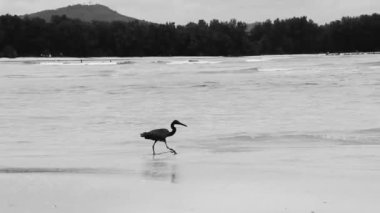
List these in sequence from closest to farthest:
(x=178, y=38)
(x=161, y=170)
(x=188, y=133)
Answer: (x=161, y=170)
(x=188, y=133)
(x=178, y=38)

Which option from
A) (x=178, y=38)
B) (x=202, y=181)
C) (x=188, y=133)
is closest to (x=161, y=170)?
(x=202, y=181)

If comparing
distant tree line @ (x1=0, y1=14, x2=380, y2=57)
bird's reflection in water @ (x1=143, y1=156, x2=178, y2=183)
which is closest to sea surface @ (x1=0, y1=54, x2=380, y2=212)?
bird's reflection in water @ (x1=143, y1=156, x2=178, y2=183)

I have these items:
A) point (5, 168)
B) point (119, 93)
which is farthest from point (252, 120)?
point (119, 93)

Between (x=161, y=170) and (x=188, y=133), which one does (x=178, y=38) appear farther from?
(x=161, y=170)

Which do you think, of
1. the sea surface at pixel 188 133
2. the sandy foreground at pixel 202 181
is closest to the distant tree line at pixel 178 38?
the sea surface at pixel 188 133

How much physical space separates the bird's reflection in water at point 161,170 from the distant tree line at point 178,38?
131 metres

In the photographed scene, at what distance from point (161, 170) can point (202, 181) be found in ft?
5.03

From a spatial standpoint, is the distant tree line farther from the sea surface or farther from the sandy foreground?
the sandy foreground

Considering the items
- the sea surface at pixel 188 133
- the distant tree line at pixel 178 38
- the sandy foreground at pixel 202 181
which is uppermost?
the sandy foreground at pixel 202 181

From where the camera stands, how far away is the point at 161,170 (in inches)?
470

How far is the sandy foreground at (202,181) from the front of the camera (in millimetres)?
8688

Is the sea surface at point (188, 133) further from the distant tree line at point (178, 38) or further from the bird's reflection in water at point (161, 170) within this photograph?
the distant tree line at point (178, 38)

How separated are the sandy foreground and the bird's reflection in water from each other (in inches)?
0.5

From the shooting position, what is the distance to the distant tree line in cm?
15138
